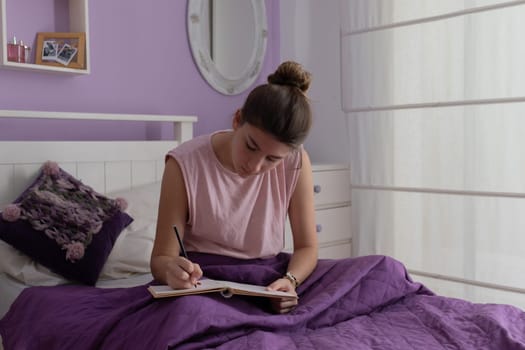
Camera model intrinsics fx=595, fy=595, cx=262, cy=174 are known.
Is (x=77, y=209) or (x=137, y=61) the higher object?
(x=137, y=61)

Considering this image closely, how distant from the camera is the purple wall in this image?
2311mm

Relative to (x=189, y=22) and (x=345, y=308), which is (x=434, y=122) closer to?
(x=189, y=22)

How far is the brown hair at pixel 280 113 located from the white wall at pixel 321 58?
177 centimetres

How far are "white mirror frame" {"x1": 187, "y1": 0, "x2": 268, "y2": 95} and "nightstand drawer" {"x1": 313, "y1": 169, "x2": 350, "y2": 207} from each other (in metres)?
0.66

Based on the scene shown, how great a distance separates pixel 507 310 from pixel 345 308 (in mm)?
368

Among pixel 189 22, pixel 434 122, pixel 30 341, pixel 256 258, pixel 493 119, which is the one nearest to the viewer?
pixel 30 341

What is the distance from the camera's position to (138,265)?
1.99 m

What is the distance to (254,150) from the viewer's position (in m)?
1.40

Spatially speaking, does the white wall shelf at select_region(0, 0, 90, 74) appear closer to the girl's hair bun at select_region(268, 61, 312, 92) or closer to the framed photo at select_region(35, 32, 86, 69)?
the framed photo at select_region(35, 32, 86, 69)

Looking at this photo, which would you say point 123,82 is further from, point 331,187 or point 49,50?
point 331,187

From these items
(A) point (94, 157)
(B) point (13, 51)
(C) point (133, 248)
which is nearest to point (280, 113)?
(C) point (133, 248)

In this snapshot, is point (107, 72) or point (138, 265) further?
point (107, 72)

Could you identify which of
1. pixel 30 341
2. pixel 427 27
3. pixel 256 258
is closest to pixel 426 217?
pixel 427 27

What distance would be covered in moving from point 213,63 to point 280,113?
1.71m
